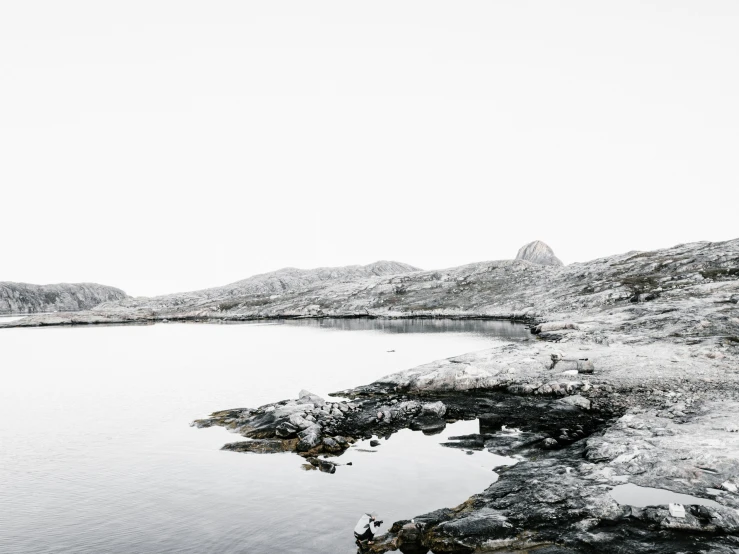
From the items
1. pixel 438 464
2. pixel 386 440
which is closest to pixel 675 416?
pixel 438 464

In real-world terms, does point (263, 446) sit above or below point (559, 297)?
below

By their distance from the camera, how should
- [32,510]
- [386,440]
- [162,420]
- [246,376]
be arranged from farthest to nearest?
[246,376] < [162,420] < [386,440] < [32,510]

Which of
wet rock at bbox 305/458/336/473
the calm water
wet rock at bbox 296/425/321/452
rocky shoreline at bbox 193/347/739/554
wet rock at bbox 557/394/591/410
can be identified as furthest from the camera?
wet rock at bbox 557/394/591/410

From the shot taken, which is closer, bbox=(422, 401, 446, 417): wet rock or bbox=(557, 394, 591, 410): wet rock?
bbox=(557, 394, 591, 410): wet rock

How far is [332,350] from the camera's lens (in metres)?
70.4

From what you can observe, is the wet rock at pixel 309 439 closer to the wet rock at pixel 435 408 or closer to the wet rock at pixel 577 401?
→ the wet rock at pixel 435 408

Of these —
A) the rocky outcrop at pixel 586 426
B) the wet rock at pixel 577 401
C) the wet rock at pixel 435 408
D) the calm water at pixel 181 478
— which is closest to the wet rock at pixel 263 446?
the rocky outcrop at pixel 586 426

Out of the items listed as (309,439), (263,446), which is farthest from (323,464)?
(263,446)

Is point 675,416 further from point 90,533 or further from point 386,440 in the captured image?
point 90,533

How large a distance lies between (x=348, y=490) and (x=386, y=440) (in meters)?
6.87

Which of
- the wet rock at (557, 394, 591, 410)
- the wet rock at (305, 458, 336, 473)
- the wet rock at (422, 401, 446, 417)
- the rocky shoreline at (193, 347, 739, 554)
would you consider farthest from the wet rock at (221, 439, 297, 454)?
the wet rock at (557, 394, 591, 410)

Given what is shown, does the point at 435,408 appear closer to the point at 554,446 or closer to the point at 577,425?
the point at 577,425

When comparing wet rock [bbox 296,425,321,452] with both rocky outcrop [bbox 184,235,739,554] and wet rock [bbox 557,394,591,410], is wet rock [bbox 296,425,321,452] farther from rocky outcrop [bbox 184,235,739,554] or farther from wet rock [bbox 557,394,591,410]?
wet rock [bbox 557,394,591,410]

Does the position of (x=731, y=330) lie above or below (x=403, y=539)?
above
